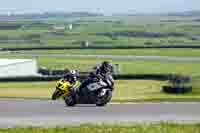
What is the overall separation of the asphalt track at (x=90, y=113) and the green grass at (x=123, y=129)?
1.00 m

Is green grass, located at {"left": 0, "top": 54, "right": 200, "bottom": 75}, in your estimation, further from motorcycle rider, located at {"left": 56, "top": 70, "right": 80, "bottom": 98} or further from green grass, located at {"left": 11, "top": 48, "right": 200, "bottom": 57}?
motorcycle rider, located at {"left": 56, "top": 70, "right": 80, "bottom": 98}

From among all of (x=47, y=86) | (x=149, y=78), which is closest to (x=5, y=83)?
(x=47, y=86)

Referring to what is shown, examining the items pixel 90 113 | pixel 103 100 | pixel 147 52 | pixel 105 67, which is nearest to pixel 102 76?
pixel 105 67

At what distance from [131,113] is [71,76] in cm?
614

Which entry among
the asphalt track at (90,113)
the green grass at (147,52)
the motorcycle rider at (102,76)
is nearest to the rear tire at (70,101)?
the asphalt track at (90,113)

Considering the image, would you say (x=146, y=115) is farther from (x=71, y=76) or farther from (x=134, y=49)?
(x=134, y=49)

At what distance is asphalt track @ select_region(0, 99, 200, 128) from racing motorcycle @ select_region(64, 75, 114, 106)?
1.41 ft

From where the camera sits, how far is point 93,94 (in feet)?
81.3

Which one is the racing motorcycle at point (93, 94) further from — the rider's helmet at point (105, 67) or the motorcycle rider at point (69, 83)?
the motorcycle rider at point (69, 83)

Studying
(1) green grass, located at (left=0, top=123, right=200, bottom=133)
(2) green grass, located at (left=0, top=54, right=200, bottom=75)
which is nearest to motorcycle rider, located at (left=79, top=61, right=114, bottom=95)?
(1) green grass, located at (left=0, top=123, right=200, bottom=133)

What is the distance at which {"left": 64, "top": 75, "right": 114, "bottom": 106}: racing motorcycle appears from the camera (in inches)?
964

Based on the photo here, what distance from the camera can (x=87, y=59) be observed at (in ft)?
319

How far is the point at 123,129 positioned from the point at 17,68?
48.0 meters

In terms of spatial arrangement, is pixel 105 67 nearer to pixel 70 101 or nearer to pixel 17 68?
pixel 70 101
